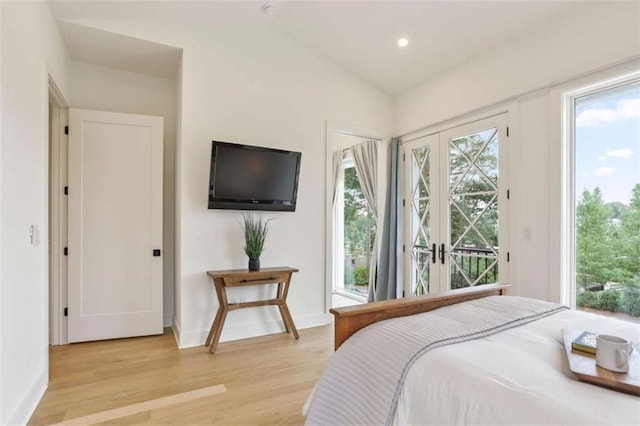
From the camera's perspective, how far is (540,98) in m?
3.08

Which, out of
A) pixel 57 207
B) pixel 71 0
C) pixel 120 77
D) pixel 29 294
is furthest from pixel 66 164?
pixel 29 294

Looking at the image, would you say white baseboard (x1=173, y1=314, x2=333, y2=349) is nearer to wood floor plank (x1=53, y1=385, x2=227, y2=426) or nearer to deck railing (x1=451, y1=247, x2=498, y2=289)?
wood floor plank (x1=53, y1=385, x2=227, y2=426)

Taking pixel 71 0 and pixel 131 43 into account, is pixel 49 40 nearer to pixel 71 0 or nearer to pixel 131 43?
pixel 71 0

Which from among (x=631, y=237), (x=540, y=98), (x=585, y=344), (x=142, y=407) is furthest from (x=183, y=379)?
(x=540, y=98)

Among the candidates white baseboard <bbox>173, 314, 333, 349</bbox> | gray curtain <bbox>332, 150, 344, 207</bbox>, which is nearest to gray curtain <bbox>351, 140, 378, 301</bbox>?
gray curtain <bbox>332, 150, 344, 207</bbox>

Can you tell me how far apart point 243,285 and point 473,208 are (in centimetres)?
251

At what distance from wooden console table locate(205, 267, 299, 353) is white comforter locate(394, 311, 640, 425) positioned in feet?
7.22

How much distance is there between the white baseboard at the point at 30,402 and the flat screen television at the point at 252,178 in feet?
5.83

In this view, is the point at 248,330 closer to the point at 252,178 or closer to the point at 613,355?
the point at 252,178

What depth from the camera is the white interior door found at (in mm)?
3387

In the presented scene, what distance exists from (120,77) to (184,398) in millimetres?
3337

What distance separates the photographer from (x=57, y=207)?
3340mm

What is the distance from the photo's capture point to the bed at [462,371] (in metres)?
1.05

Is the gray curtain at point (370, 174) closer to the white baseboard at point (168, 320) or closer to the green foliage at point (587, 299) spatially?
the green foliage at point (587, 299)
